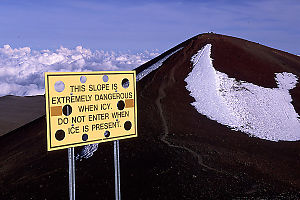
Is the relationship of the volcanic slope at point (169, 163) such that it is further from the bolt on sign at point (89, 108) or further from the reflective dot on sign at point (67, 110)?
the reflective dot on sign at point (67, 110)

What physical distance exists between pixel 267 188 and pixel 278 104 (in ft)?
33.2

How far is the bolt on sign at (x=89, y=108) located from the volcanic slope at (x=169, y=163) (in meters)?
4.06

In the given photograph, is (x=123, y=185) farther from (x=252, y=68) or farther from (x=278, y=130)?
(x=252, y=68)

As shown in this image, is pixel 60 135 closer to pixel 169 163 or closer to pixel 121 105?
pixel 121 105

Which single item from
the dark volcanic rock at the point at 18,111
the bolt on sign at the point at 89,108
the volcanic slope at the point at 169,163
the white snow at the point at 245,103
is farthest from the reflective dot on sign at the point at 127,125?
the dark volcanic rock at the point at 18,111

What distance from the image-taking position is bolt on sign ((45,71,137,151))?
221 inches

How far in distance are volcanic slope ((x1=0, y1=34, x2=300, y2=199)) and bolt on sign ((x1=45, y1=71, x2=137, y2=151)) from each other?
160 inches

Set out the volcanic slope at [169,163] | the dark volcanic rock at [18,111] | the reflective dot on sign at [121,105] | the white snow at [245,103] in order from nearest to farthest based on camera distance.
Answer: the reflective dot on sign at [121,105]
the volcanic slope at [169,163]
the white snow at [245,103]
the dark volcanic rock at [18,111]

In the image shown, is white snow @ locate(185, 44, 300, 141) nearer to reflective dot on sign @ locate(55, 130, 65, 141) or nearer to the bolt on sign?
the bolt on sign

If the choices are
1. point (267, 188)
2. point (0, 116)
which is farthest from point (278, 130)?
point (0, 116)

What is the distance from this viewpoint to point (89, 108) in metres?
6.09

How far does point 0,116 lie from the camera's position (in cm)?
6291

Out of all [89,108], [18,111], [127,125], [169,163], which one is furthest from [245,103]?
[18,111]

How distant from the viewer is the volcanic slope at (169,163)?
392 inches
